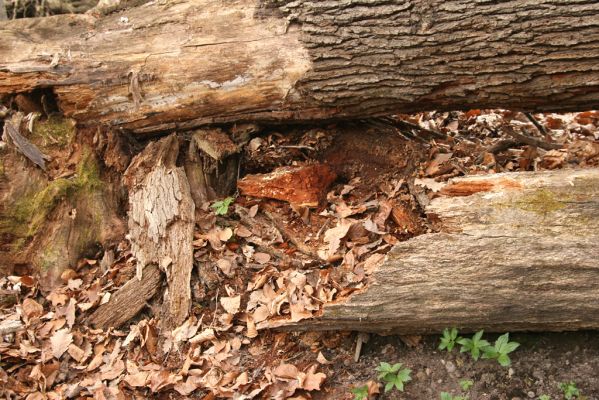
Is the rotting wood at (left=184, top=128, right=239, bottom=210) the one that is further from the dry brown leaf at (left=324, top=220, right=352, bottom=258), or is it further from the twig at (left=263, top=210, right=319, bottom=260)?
the dry brown leaf at (left=324, top=220, right=352, bottom=258)

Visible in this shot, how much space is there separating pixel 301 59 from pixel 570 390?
2625mm

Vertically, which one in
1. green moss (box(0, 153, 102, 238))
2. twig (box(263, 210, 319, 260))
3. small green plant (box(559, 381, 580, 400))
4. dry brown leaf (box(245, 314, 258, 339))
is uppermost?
green moss (box(0, 153, 102, 238))

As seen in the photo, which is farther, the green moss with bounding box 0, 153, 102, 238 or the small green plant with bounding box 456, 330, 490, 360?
the green moss with bounding box 0, 153, 102, 238

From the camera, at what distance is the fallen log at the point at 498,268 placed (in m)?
3.10

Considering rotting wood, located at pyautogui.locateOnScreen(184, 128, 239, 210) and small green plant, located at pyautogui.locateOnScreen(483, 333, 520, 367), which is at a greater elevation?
rotting wood, located at pyautogui.locateOnScreen(184, 128, 239, 210)

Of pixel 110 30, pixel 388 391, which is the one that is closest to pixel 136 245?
pixel 110 30

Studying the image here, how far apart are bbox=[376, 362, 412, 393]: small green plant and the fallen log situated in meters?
0.25

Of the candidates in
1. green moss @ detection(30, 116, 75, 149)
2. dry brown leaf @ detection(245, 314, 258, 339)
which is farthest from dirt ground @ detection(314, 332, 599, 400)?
green moss @ detection(30, 116, 75, 149)

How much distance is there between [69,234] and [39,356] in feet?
3.17

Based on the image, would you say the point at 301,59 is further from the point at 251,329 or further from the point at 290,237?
the point at 251,329

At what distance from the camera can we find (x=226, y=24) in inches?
170

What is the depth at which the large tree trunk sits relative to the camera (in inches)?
145

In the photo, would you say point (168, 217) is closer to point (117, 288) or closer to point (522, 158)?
point (117, 288)

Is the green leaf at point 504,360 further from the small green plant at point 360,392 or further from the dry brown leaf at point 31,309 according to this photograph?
the dry brown leaf at point 31,309
